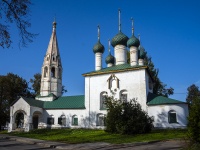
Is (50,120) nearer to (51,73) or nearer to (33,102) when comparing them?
(33,102)

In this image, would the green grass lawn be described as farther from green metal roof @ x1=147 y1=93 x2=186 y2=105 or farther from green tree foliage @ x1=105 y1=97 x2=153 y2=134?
green metal roof @ x1=147 y1=93 x2=186 y2=105

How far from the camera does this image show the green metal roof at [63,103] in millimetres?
26000

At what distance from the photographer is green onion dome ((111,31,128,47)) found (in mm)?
27222

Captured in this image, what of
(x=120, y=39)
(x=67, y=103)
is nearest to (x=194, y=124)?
(x=120, y=39)

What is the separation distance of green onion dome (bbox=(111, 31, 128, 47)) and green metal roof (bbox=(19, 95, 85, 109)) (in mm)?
8215

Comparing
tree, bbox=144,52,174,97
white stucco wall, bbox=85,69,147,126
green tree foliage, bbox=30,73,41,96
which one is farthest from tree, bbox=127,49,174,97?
green tree foliage, bbox=30,73,41,96

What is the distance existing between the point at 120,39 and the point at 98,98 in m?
8.32

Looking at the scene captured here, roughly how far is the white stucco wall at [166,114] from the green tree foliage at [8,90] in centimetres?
2378

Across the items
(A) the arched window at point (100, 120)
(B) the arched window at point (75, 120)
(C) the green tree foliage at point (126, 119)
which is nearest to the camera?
(C) the green tree foliage at point (126, 119)

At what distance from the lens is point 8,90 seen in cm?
3531

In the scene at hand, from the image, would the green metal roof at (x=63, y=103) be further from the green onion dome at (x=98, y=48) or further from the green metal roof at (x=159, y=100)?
the green metal roof at (x=159, y=100)

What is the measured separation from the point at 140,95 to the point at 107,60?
10162 mm

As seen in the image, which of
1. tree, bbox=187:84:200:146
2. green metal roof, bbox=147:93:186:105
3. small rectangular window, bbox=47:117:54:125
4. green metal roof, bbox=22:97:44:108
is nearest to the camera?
A: tree, bbox=187:84:200:146

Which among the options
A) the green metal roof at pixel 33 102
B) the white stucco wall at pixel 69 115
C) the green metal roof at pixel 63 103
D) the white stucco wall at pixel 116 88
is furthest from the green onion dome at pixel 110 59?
the green metal roof at pixel 33 102
